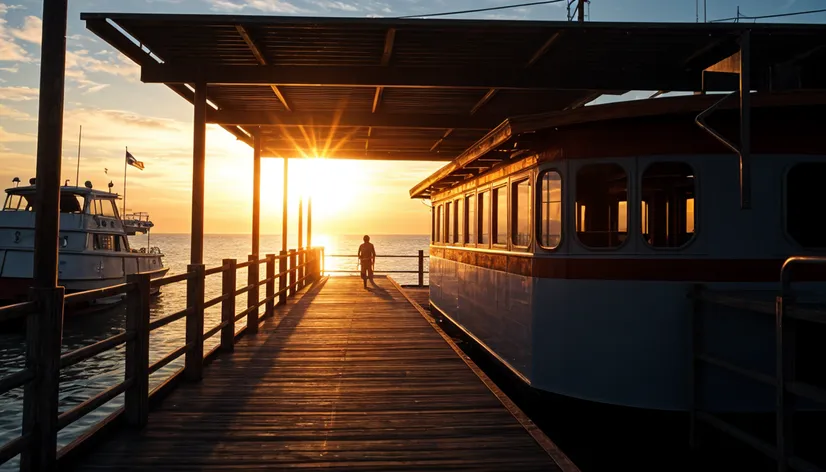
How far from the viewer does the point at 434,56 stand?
366 inches

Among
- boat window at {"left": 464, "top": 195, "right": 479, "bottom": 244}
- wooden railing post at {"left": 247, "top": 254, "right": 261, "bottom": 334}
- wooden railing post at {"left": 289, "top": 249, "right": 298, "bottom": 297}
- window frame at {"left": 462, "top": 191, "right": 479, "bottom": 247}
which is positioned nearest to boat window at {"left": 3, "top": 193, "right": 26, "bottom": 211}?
wooden railing post at {"left": 289, "top": 249, "right": 298, "bottom": 297}

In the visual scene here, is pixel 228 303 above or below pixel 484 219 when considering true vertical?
below

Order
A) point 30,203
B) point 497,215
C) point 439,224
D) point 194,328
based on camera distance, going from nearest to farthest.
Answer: point 194,328 → point 497,215 → point 439,224 → point 30,203

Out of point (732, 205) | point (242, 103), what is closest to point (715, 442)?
point (732, 205)

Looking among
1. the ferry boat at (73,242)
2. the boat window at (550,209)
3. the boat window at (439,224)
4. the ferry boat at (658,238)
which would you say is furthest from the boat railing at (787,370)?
the ferry boat at (73,242)

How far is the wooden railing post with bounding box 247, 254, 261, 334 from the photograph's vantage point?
34.2 feet

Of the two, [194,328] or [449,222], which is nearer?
[194,328]

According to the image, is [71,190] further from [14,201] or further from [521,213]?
[521,213]

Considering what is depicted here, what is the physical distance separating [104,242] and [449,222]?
63.8ft

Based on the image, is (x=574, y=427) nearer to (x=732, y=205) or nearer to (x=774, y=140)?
(x=732, y=205)

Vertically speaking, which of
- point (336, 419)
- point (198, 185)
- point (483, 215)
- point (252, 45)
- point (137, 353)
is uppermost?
point (252, 45)

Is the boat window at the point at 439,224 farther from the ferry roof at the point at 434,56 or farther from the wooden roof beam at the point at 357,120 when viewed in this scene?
the ferry roof at the point at 434,56

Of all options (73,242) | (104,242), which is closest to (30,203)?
(73,242)

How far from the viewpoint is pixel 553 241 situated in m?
6.58
